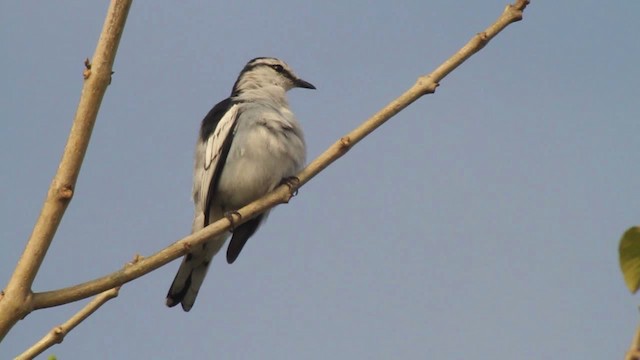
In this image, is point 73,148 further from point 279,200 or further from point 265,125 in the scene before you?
point 265,125

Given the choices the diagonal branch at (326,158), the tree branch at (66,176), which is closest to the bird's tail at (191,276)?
the diagonal branch at (326,158)

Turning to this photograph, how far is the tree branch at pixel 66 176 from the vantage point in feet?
10.0

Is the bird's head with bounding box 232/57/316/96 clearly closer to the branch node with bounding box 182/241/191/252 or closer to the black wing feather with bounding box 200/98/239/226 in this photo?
the black wing feather with bounding box 200/98/239/226

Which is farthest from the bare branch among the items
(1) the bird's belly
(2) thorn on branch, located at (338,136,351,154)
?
(1) the bird's belly

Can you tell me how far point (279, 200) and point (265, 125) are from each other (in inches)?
86.0

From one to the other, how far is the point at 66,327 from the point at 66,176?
2.10 ft

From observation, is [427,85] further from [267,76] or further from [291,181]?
[267,76]

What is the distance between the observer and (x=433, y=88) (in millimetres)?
4312

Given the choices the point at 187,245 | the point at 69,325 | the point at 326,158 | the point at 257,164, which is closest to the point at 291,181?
the point at 257,164

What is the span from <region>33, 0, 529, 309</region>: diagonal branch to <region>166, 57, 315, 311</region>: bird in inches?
85.2

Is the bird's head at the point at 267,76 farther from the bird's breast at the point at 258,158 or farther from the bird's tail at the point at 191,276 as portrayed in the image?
the bird's tail at the point at 191,276

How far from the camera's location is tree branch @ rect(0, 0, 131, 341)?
3.05 metres

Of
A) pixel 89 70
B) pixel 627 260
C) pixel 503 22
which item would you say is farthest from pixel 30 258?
pixel 503 22

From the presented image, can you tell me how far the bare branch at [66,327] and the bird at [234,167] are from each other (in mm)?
3458
